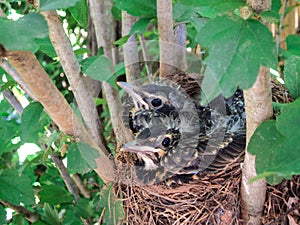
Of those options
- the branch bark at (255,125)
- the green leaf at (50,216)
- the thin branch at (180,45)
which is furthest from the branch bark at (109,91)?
the branch bark at (255,125)

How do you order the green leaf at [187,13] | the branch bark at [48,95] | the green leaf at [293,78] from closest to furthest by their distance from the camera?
the branch bark at [48,95] < the green leaf at [293,78] < the green leaf at [187,13]

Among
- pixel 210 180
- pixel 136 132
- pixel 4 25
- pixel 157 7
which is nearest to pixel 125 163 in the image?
pixel 136 132

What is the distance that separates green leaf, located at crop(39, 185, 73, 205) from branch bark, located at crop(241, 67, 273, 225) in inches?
25.7

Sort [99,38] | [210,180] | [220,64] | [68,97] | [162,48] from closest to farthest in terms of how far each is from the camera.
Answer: [220,64]
[210,180]
[162,48]
[99,38]
[68,97]

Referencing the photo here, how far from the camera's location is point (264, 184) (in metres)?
0.80

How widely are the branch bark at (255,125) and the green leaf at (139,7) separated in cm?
47

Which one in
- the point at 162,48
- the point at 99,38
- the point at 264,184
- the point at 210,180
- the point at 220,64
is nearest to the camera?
the point at 220,64

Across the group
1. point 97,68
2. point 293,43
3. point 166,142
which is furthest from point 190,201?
point 293,43

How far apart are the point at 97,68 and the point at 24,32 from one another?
448mm

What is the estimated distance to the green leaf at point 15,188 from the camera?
1140 mm

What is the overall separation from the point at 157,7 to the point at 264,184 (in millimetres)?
487

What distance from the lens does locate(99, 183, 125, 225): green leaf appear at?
108 centimetres

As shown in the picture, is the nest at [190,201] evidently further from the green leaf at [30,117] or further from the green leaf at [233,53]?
the green leaf at [233,53]

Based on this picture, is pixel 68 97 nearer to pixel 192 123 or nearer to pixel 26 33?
pixel 192 123
